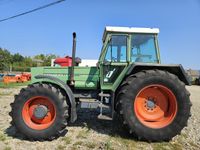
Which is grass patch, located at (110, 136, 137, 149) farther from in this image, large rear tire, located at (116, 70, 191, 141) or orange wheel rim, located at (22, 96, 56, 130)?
orange wheel rim, located at (22, 96, 56, 130)

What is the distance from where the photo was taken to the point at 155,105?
543 centimetres

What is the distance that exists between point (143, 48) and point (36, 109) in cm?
289

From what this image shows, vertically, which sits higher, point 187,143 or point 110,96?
point 110,96

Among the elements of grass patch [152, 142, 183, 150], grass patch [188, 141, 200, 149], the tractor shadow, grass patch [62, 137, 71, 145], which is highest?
the tractor shadow

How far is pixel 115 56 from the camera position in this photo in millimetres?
5742

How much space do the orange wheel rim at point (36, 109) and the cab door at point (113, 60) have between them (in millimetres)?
1347

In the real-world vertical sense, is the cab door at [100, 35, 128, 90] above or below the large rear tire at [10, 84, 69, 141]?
above

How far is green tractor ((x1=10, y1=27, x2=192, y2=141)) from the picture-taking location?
5078 millimetres

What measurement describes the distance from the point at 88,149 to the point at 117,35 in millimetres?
2742

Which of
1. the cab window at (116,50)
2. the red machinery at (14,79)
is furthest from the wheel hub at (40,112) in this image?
the red machinery at (14,79)

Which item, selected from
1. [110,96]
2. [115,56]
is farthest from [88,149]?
[115,56]

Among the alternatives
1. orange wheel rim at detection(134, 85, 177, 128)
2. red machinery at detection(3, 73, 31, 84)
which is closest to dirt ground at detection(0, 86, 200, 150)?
orange wheel rim at detection(134, 85, 177, 128)

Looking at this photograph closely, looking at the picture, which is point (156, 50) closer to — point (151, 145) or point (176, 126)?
point (176, 126)

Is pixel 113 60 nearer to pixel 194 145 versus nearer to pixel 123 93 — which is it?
pixel 123 93
